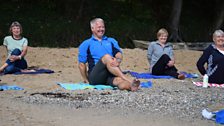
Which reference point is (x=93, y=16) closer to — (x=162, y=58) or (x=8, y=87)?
(x=162, y=58)

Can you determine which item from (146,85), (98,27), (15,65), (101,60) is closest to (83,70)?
(101,60)

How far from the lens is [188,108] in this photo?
238 inches

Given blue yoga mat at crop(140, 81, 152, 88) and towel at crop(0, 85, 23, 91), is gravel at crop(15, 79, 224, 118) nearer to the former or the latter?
blue yoga mat at crop(140, 81, 152, 88)

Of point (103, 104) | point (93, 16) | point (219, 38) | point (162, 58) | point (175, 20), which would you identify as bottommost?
point (103, 104)

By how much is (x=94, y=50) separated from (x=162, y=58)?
2.14 m

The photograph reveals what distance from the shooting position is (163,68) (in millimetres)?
9680

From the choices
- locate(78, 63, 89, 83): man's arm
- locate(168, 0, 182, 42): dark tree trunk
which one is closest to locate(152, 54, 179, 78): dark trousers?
locate(78, 63, 89, 83): man's arm

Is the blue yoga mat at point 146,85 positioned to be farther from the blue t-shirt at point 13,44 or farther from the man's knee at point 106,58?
the blue t-shirt at point 13,44

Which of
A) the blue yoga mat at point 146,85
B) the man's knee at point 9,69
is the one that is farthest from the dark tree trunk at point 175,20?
the blue yoga mat at point 146,85

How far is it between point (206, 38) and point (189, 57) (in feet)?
32.1

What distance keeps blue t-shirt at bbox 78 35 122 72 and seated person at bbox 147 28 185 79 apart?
6.20 ft

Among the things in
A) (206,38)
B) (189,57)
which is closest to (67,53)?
(189,57)

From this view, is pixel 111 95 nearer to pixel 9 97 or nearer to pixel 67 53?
pixel 9 97

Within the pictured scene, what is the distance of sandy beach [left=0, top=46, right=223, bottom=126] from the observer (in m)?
5.22
